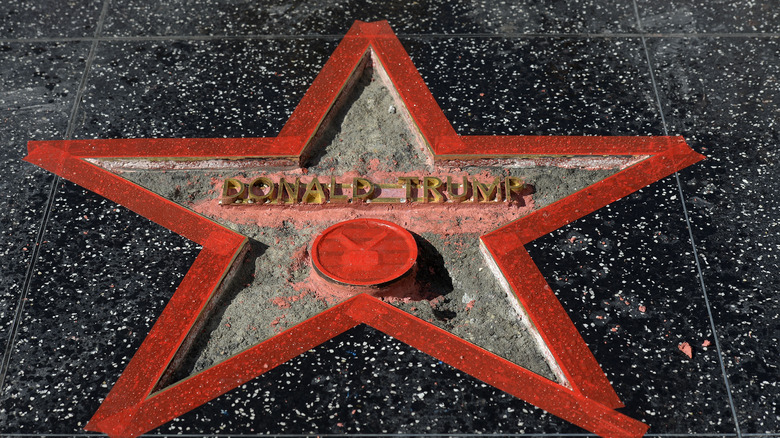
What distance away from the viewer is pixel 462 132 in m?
2.28

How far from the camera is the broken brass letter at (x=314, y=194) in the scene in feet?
6.88

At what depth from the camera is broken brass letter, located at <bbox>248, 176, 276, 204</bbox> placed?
6.87ft

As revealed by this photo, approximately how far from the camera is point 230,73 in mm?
2527

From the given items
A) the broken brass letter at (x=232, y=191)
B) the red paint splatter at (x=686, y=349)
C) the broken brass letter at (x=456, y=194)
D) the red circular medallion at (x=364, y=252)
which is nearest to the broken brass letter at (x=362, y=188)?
the red circular medallion at (x=364, y=252)

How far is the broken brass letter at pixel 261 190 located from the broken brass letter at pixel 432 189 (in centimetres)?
47

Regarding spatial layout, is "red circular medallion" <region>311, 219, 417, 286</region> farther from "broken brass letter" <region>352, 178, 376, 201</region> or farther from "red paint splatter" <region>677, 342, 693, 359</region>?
"red paint splatter" <region>677, 342, 693, 359</region>

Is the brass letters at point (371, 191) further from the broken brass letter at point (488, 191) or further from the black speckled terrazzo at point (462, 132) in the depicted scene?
the black speckled terrazzo at point (462, 132)

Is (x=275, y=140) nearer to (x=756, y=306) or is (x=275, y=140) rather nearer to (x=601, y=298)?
(x=601, y=298)

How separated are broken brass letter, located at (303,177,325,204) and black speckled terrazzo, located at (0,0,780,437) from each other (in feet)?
1.14

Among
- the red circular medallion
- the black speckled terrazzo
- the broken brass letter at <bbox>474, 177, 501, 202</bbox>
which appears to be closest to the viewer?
the black speckled terrazzo

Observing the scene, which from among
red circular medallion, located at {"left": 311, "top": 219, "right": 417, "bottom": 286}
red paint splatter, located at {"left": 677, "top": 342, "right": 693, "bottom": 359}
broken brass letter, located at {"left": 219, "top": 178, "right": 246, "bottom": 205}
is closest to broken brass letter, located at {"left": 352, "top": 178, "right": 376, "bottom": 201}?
red circular medallion, located at {"left": 311, "top": 219, "right": 417, "bottom": 286}

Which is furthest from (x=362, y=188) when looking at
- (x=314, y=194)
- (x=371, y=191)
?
(x=314, y=194)

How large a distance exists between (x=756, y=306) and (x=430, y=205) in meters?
0.95

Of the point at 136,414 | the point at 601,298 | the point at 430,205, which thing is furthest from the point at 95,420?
the point at 601,298
